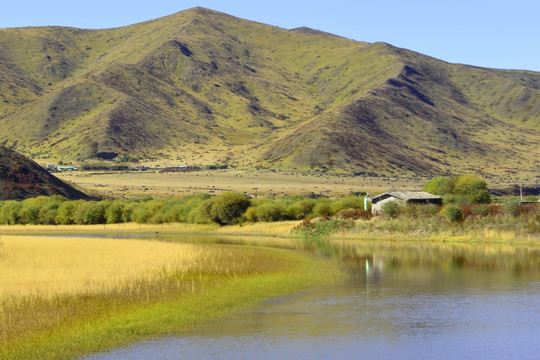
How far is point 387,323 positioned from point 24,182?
4940 inches

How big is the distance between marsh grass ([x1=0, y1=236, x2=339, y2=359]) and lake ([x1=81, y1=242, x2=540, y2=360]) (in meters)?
1.36

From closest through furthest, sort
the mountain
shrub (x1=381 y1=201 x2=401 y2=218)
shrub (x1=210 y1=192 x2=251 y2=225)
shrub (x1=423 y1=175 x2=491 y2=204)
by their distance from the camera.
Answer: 1. shrub (x1=381 y1=201 x2=401 y2=218)
2. shrub (x1=423 y1=175 x2=491 y2=204)
3. shrub (x1=210 y1=192 x2=251 y2=225)
4. the mountain

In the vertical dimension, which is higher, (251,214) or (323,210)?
(323,210)

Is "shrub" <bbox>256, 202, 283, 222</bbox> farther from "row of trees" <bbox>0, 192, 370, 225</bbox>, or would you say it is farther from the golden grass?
the golden grass

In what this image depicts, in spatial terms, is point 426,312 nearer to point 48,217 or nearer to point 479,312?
point 479,312

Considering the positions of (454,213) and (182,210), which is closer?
(454,213)

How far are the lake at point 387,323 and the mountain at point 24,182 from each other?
109m

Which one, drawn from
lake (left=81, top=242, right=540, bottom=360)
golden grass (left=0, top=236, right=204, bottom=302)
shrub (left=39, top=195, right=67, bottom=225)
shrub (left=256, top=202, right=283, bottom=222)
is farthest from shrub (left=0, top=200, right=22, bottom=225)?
lake (left=81, top=242, right=540, bottom=360)

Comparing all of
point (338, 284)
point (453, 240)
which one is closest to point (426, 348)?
point (338, 284)

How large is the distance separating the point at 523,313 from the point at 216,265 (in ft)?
61.9

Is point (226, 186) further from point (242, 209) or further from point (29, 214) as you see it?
point (242, 209)

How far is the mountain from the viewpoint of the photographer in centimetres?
13500

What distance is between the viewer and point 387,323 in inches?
995

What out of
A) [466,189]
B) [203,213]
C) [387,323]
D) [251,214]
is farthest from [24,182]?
[387,323]
